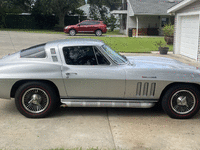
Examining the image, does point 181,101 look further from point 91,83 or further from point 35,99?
point 35,99

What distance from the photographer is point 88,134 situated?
4105mm

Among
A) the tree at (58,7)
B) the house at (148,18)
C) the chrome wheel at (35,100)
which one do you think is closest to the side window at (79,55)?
the chrome wheel at (35,100)

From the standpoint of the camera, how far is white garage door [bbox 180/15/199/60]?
12680mm

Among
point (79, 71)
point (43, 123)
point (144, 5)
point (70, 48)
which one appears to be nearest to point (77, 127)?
point (43, 123)

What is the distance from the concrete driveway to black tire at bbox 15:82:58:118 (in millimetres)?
150

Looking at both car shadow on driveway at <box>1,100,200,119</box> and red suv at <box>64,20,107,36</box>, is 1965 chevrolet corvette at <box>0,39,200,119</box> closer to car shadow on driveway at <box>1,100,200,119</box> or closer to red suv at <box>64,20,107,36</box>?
car shadow on driveway at <box>1,100,200,119</box>

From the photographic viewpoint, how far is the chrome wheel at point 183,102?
4.70 m

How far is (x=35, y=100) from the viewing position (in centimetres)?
466

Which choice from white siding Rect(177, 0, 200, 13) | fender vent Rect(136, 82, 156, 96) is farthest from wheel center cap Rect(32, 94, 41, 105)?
white siding Rect(177, 0, 200, 13)

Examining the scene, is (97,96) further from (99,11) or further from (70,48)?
(99,11)

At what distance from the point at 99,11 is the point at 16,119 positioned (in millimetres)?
42955

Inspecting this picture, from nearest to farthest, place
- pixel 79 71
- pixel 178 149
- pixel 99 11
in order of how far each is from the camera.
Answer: pixel 178 149 < pixel 79 71 < pixel 99 11

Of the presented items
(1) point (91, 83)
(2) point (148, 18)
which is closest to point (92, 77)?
(1) point (91, 83)

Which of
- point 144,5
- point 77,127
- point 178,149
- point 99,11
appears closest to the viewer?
point 178,149
